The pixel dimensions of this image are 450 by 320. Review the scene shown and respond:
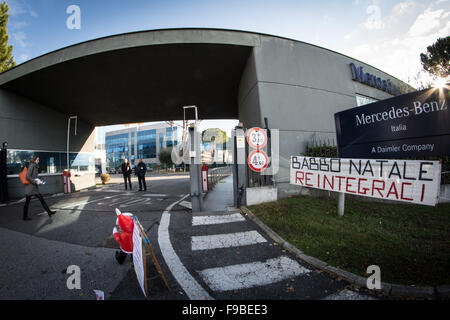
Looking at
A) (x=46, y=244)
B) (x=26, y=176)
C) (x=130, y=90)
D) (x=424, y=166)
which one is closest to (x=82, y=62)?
(x=130, y=90)

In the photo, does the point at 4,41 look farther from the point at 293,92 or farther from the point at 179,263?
the point at 179,263

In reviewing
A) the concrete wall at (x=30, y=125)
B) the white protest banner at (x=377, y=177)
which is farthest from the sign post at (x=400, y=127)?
the concrete wall at (x=30, y=125)

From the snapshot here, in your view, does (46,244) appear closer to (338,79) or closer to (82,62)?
(82,62)

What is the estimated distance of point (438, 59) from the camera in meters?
14.4

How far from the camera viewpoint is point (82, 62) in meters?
7.71

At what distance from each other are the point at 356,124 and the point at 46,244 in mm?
7938

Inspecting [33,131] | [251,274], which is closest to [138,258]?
[251,274]

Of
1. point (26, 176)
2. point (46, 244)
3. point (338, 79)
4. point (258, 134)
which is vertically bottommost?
point (46, 244)

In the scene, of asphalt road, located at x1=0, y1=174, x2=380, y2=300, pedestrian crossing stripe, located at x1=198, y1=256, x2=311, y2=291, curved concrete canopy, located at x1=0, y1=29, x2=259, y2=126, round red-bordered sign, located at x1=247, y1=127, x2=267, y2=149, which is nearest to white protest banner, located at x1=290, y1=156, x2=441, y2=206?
round red-bordered sign, located at x1=247, y1=127, x2=267, y2=149

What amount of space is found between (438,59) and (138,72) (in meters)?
24.8

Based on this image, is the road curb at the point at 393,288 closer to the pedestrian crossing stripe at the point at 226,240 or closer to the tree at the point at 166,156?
the pedestrian crossing stripe at the point at 226,240

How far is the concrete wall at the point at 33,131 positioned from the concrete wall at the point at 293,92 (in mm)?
12691

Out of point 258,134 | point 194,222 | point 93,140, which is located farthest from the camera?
point 93,140

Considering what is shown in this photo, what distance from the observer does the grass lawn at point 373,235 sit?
2238 millimetres
